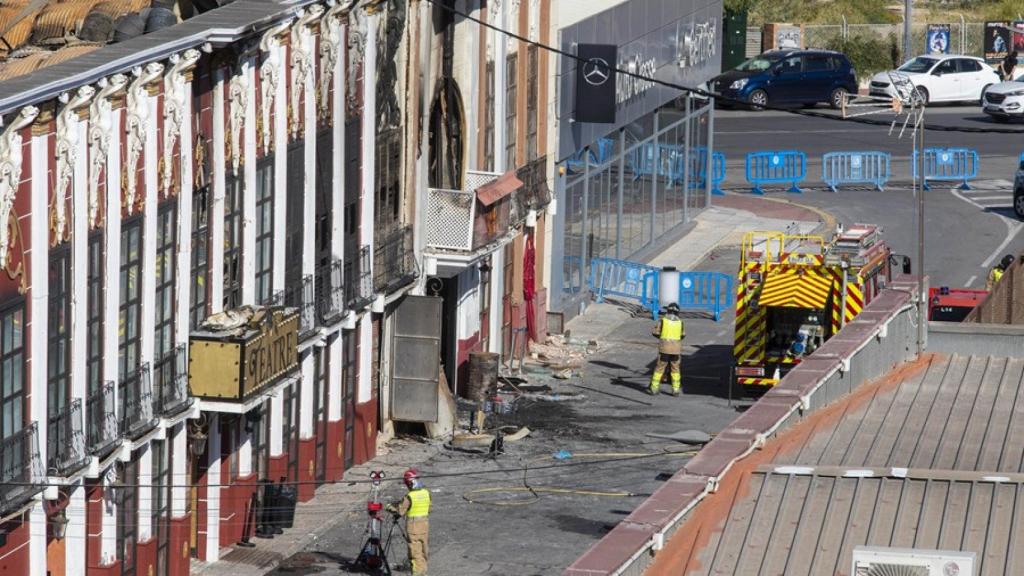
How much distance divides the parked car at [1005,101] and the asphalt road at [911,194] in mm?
469

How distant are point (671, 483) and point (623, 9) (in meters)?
28.7

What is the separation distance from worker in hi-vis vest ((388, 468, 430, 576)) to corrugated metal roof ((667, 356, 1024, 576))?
7135mm

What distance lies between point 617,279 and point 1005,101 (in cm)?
2603

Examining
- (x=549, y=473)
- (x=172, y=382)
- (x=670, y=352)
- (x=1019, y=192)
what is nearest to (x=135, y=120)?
(x=172, y=382)

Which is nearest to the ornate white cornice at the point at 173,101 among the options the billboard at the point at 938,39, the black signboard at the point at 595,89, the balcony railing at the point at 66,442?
the balcony railing at the point at 66,442

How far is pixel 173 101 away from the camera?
86.4 ft

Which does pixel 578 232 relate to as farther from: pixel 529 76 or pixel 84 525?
pixel 84 525

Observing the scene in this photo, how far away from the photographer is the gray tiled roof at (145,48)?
2280cm

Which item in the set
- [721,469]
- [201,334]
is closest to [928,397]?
[721,469]

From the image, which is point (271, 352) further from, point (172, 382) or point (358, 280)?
point (358, 280)

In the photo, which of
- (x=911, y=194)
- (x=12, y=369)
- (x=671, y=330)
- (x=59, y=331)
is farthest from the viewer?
(x=911, y=194)

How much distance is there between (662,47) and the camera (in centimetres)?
5031

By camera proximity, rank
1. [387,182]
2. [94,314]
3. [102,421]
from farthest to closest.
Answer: [387,182], [102,421], [94,314]

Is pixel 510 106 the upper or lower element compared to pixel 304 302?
upper
